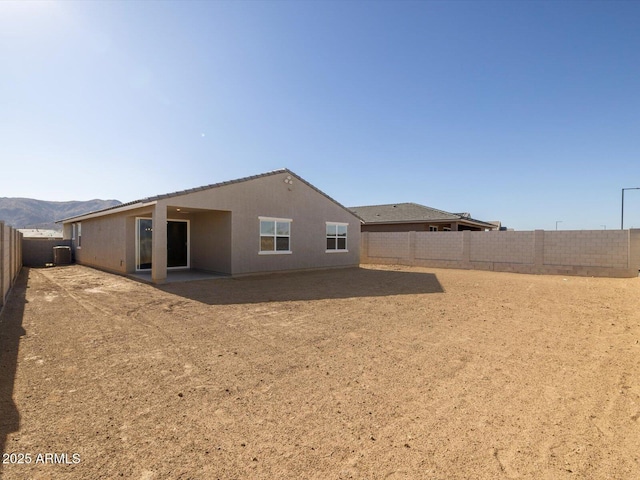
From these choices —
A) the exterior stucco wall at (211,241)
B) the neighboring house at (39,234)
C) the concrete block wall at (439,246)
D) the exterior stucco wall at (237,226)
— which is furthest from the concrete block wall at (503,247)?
the neighboring house at (39,234)


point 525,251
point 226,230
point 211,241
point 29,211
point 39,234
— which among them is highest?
point 29,211

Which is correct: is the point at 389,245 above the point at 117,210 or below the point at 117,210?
below

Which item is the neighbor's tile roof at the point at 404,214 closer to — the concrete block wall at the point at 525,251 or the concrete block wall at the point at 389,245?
the concrete block wall at the point at 389,245

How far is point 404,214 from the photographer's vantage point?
83.7 ft

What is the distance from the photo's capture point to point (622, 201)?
3672cm

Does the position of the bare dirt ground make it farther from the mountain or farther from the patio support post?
the mountain

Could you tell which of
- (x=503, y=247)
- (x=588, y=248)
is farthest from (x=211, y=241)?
(x=588, y=248)

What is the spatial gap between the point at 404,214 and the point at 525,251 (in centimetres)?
1021

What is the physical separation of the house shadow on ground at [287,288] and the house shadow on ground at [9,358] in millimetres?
3554

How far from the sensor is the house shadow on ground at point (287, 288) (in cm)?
909

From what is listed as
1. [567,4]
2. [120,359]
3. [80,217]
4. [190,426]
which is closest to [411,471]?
[190,426]

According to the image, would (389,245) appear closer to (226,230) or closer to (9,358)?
(226,230)

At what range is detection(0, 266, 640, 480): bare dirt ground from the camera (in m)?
2.38

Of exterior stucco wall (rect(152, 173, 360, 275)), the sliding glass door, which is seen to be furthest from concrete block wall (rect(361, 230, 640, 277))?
the sliding glass door
